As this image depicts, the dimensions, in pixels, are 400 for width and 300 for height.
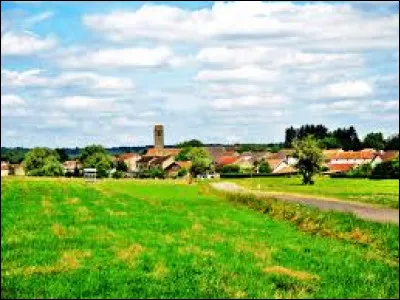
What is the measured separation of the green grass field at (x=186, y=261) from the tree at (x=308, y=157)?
95.6 metres

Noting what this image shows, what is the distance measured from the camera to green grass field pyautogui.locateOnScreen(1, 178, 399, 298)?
52.6ft

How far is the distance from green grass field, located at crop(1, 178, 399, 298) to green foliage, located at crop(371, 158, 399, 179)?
9915 cm

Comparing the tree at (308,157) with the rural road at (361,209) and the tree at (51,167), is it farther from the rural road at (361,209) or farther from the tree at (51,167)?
the tree at (51,167)

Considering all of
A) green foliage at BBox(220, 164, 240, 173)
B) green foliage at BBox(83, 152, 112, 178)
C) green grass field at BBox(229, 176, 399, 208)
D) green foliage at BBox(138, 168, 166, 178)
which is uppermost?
green foliage at BBox(83, 152, 112, 178)

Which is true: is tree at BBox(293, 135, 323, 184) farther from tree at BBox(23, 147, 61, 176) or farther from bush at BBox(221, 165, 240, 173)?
tree at BBox(23, 147, 61, 176)

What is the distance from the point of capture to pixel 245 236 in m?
28.3

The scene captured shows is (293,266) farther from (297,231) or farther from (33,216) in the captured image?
(33,216)

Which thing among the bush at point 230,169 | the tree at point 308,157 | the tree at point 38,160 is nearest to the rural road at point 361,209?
the tree at point 308,157

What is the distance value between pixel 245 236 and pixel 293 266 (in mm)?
8074

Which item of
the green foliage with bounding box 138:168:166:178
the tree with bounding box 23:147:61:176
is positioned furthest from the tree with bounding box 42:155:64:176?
the green foliage with bounding box 138:168:166:178

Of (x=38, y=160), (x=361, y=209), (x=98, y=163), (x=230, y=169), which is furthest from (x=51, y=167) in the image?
(x=361, y=209)

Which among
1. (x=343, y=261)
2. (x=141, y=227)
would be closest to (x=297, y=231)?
(x=141, y=227)

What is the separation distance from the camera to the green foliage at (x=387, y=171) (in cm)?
12838

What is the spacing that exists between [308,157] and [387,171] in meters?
15.3
